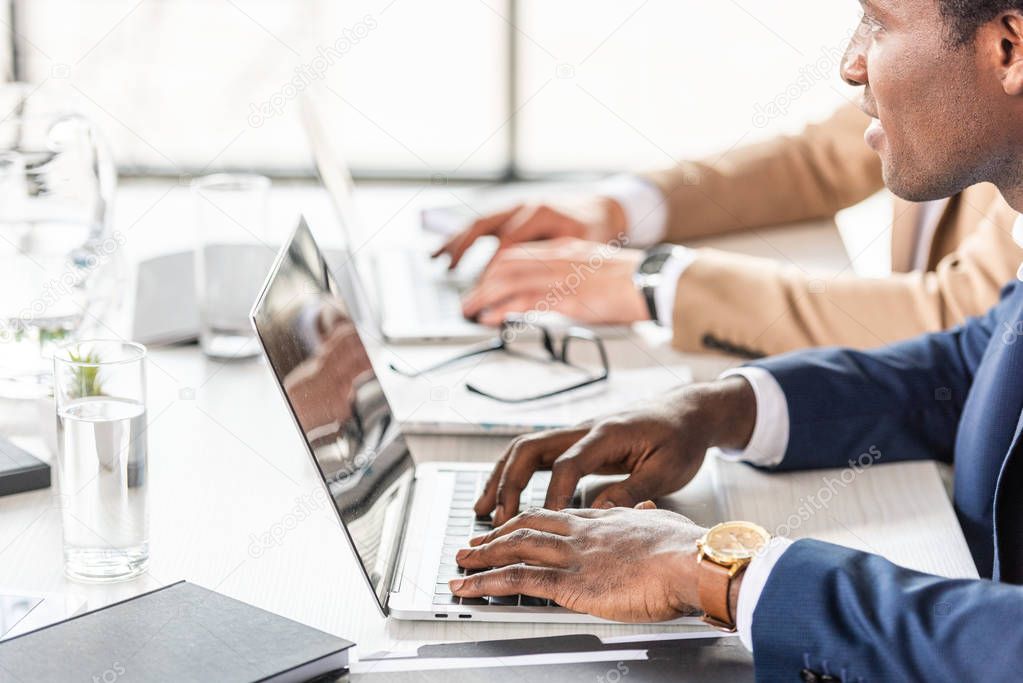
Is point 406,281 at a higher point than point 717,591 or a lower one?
lower

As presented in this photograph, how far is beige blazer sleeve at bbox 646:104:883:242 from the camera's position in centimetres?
209

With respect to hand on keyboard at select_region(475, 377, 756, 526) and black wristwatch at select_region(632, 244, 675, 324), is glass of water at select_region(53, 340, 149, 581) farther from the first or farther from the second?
black wristwatch at select_region(632, 244, 675, 324)

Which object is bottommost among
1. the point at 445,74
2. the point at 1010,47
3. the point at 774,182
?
the point at 445,74

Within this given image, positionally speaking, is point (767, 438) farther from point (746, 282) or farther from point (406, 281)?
point (406, 281)

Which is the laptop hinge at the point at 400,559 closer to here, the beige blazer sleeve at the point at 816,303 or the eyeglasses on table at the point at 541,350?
the eyeglasses on table at the point at 541,350

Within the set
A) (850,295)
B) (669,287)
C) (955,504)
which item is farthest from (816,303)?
(955,504)

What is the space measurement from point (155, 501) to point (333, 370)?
216mm

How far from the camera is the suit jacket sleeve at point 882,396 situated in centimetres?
128

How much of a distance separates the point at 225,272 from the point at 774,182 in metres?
1.01

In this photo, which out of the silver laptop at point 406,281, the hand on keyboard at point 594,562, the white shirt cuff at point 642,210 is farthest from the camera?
the white shirt cuff at point 642,210

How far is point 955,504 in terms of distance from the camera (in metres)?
1.27

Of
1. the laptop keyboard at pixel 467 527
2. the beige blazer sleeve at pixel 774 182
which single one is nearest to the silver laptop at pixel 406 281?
the beige blazer sleeve at pixel 774 182

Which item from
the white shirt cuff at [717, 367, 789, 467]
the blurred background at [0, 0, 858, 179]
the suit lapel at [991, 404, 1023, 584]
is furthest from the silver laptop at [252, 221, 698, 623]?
the blurred background at [0, 0, 858, 179]

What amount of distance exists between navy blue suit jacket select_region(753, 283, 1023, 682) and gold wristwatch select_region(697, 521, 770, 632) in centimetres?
3
